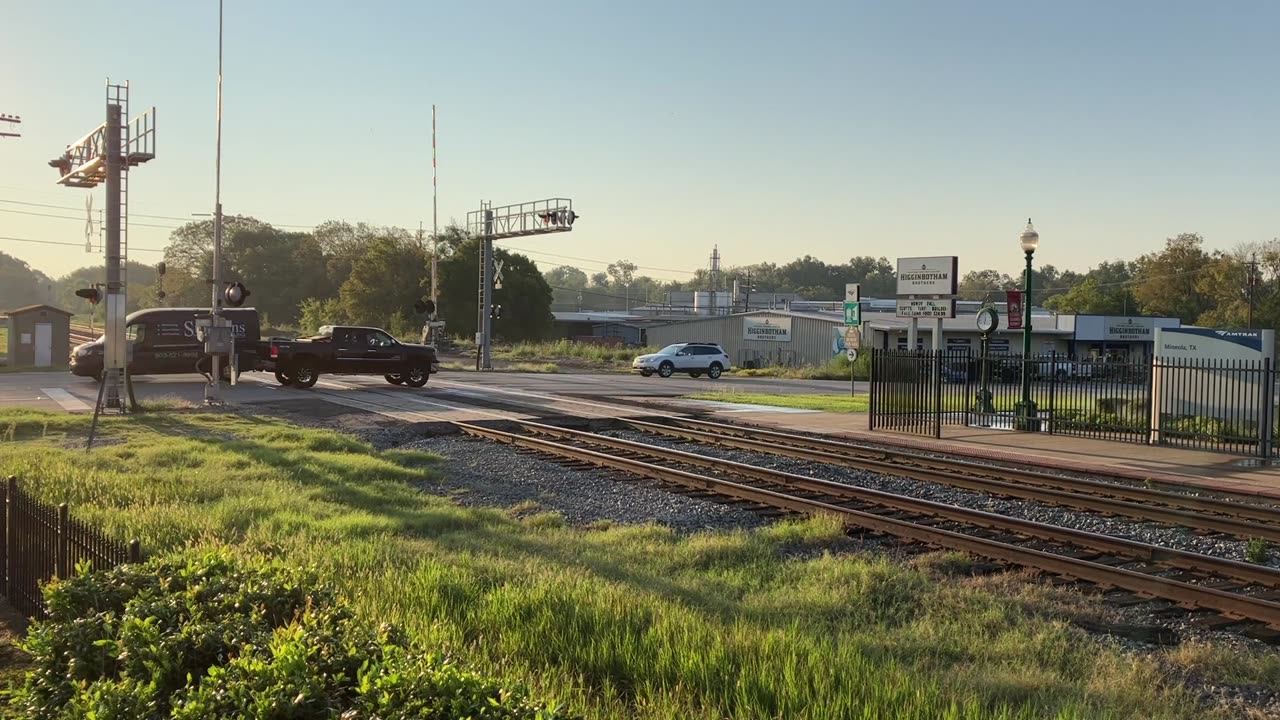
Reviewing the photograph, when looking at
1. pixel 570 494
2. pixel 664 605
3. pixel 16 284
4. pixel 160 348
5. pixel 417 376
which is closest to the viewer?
pixel 664 605

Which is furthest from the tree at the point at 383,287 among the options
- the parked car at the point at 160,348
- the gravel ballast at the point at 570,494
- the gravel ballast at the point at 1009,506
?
the gravel ballast at the point at 1009,506

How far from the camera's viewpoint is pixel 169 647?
15.1ft

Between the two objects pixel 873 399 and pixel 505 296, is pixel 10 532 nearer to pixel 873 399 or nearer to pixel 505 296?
pixel 873 399

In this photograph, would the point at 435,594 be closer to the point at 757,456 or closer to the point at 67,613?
the point at 67,613

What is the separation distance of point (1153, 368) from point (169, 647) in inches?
750

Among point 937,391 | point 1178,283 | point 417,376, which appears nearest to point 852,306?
point 937,391

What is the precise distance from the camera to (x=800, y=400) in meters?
32.0

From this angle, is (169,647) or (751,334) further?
(751,334)

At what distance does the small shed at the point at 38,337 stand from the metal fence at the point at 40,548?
125 ft

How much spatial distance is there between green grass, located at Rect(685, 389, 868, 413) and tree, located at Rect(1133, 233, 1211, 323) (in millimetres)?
73660

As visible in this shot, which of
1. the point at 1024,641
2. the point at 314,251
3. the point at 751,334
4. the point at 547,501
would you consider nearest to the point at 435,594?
the point at 1024,641

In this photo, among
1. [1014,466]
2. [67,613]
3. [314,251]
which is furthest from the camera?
[314,251]

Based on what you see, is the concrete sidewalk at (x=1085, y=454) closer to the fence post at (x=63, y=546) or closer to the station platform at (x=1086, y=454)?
the station platform at (x=1086, y=454)

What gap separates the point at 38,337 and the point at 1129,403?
136 feet
